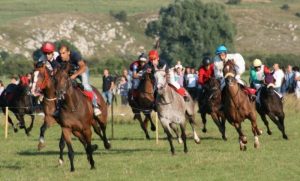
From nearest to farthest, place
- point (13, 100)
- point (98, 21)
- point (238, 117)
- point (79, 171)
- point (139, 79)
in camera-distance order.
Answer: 1. point (79, 171)
2. point (238, 117)
3. point (139, 79)
4. point (13, 100)
5. point (98, 21)

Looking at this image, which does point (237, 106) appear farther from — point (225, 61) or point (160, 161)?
point (160, 161)

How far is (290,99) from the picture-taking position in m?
39.2

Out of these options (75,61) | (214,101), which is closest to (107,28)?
(214,101)

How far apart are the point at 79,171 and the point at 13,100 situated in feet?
47.4

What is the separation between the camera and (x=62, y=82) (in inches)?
702

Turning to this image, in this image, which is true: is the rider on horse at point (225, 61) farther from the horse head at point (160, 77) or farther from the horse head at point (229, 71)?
the horse head at point (160, 77)

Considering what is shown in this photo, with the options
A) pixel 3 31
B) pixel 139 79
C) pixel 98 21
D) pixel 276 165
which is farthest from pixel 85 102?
pixel 98 21

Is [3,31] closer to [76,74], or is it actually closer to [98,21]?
[98,21]

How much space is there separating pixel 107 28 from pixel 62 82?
492 feet

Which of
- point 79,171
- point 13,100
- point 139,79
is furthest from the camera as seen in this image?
point 13,100

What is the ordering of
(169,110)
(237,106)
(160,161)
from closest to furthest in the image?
1. (160,161)
2. (169,110)
3. (237,106)

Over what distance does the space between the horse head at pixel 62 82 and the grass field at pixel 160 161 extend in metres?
1.56

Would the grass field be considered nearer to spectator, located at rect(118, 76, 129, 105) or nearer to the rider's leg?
the rider's leg

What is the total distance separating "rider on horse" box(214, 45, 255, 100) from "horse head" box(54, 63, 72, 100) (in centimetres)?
530
